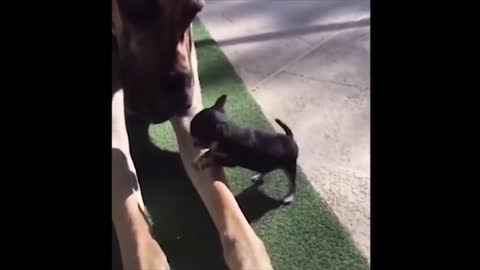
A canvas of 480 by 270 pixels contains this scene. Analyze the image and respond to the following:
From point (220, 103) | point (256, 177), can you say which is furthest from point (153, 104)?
point (256, 177)

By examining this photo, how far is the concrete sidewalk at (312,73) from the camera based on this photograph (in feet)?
4.02

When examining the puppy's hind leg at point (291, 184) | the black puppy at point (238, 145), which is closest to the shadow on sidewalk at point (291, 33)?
the black puppy at point (238, 145)

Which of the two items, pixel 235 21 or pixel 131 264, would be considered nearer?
pixel 131 264

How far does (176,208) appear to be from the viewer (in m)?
1.20

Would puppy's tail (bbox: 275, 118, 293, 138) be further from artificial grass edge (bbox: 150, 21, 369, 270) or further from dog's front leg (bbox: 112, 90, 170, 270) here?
dog's front leg (bbox: 112, 90, 170, 270)

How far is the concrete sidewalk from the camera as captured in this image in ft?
4.02

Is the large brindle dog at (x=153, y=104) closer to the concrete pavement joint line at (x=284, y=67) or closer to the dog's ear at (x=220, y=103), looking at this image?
the dog's ear at (x=220, y=103)

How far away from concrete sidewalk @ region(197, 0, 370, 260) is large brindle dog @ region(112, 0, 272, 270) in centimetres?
9

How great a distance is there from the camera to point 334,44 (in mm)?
1279

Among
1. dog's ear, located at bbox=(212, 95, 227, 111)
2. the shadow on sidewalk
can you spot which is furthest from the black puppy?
the shadow on sidewalk
